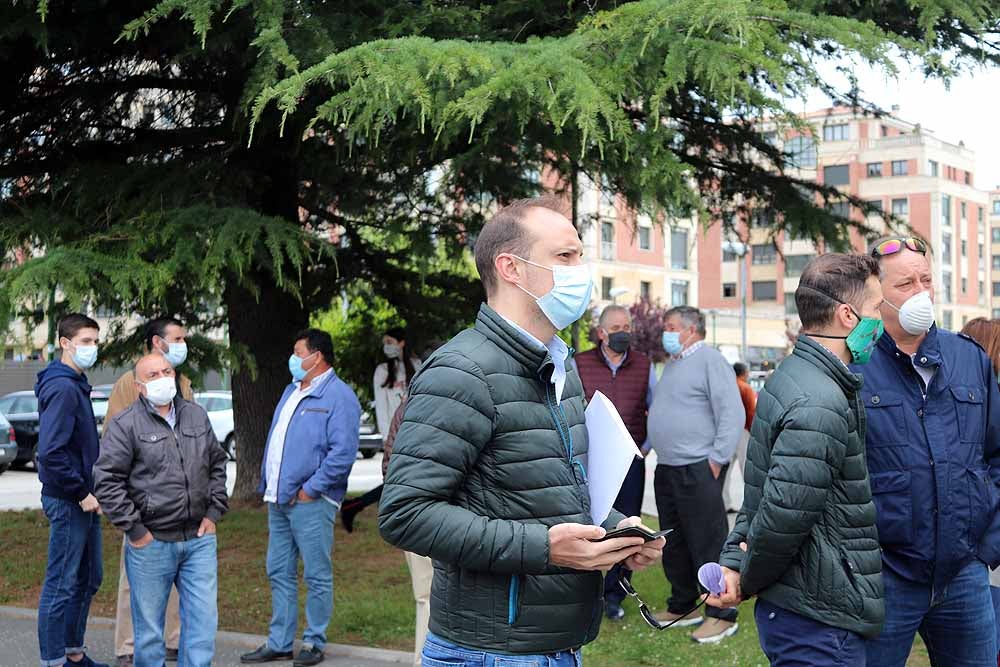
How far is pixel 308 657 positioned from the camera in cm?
695

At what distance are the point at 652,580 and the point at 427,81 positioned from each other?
483 cm

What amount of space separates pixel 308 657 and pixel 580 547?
4.67 meters

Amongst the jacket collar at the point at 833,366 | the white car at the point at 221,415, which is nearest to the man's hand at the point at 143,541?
the jacket collar at the point at 833,366

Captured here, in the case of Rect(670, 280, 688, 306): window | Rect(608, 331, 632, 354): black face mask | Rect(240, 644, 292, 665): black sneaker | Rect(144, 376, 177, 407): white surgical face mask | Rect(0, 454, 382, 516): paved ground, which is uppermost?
Rect(670, 280, 688, 306): window

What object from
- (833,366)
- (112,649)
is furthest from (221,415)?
(833,366)

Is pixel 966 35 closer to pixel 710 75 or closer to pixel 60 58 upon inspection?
pixel 710 75

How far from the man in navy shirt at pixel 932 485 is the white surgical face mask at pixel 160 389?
139 inches

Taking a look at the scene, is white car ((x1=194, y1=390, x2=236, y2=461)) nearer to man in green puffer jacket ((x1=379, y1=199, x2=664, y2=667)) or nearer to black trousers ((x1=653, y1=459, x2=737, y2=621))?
black trousers ((x1=653, y1=459, x2=737, y2=621))

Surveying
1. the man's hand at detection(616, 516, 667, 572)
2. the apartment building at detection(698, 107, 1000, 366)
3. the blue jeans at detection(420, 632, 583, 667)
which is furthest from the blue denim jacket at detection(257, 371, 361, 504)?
the apartment building at detection(698, 107, 1000, 366)

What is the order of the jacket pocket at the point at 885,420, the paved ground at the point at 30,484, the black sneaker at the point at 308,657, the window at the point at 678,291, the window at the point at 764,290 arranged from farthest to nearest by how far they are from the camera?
the window at the point at 764,290, the window at the point at 678,291, the paved ground at the point at 30,484, the black sneaker at the point at 308,657, the jacket pocket at the point at 885,420

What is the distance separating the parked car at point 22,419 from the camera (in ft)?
76.5

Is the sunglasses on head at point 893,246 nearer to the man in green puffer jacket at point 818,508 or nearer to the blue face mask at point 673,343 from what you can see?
the man in green puffer jacket at point 818,508

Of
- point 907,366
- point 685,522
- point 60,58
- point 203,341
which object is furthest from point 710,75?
point 60,58

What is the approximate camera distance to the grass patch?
7027mm
